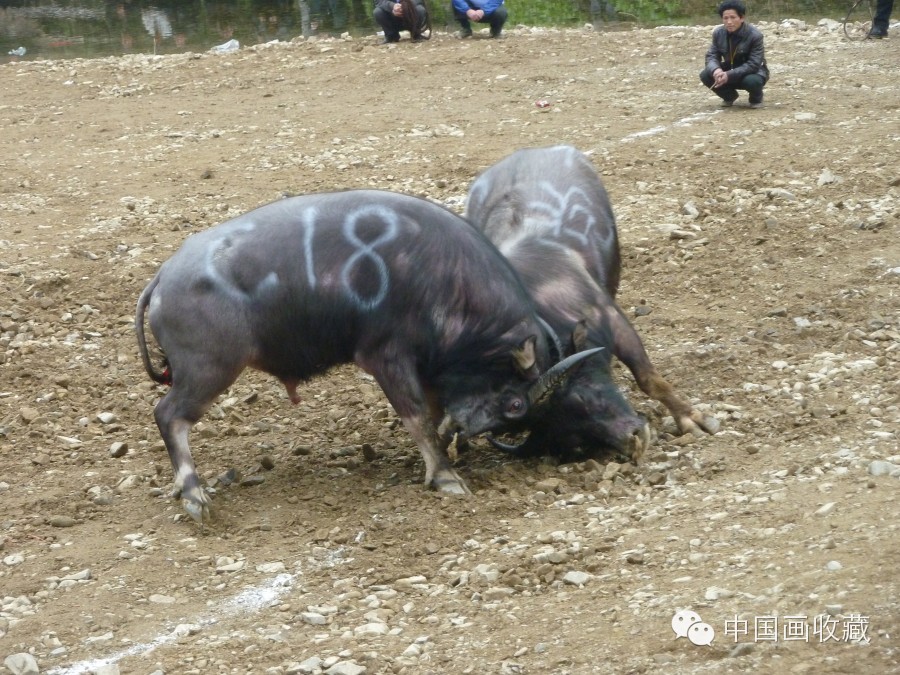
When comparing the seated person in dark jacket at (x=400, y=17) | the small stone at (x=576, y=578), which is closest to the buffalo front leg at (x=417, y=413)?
the small stone at (x=576, y=578)

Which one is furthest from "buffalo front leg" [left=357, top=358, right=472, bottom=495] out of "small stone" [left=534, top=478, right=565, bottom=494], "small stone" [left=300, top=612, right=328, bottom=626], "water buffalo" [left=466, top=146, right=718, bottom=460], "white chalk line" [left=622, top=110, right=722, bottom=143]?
"white chalk line" [left=622, top=110, right=722, bottom=143]

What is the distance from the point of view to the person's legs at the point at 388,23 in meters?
15.8

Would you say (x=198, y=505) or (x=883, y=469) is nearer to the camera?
(x=883, y=469)

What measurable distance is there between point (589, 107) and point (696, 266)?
4.15 metres

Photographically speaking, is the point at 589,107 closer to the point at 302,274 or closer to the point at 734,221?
the point at 734,221

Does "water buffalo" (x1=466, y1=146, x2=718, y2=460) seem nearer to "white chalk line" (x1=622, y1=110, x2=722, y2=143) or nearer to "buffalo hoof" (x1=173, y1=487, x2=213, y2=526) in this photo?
"buffalo hoof" (x1=173, y1=487, x2=213, y2=526)

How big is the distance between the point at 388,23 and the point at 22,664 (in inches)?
489

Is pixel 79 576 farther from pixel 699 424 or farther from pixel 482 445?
Answer: pixel 699 424

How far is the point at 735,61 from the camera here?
38.7 ft

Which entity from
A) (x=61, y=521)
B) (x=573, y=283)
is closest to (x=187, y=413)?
(x=61, y=521)

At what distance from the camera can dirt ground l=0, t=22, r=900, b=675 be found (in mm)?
4336

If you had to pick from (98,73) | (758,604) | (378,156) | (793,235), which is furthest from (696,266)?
(98,73)

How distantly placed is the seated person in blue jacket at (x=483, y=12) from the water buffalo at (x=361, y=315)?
10566 millimetres
